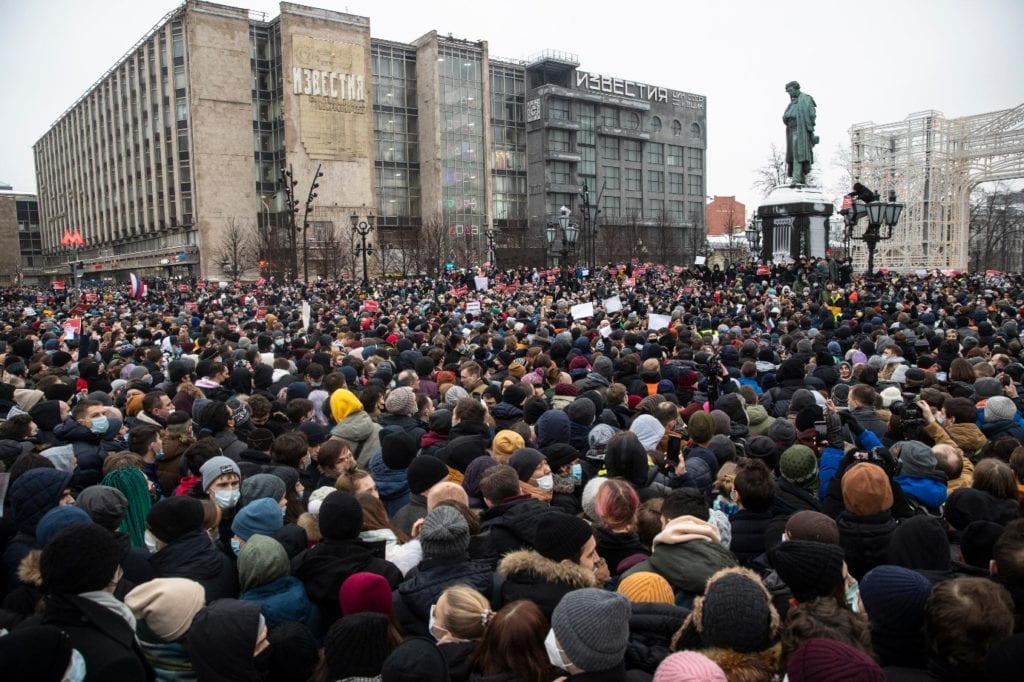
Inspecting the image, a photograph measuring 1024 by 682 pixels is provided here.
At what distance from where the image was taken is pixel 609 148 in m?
96.7

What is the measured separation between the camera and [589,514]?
4.75 meters

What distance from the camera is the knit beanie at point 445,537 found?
3.88 m

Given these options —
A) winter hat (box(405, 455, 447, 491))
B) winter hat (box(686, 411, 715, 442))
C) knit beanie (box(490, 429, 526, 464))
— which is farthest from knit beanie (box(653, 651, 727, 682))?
winter hat (box(686, 411, 715, 442))

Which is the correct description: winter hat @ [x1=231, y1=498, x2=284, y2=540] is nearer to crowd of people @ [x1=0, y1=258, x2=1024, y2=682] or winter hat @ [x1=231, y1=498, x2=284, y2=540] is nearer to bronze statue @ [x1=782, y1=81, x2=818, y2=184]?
crowd of people @ [x1=0, y1=258, x2=1024, y2=682]

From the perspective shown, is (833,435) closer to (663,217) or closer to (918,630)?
(918,630)

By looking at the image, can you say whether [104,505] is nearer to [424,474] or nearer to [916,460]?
[424,474]

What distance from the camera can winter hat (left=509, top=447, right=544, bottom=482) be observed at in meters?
5.37

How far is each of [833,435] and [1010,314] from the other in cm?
1280

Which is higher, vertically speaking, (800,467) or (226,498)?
(800,467)

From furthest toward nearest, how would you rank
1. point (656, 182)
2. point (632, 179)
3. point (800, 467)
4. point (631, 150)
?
point (656, 182), point (632, 179), point (631, 150), point (800, 467)

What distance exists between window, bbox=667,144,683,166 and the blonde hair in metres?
107

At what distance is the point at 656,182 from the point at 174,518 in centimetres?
10383

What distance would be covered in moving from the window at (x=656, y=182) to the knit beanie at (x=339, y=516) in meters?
102

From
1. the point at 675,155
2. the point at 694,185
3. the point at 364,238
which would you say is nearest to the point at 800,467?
the point at 364,238
